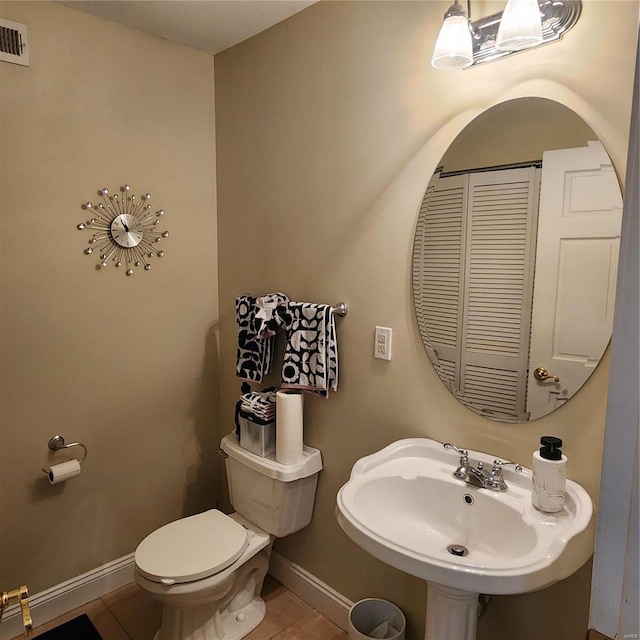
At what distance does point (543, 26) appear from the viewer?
133 centimetres

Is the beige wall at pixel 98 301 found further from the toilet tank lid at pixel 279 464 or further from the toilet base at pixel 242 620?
the toilet base at pixel 242 620

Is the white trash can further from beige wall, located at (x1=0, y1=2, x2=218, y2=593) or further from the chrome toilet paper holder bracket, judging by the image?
the chrome toilet paper holder bracket

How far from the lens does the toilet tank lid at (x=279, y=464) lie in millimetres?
1950

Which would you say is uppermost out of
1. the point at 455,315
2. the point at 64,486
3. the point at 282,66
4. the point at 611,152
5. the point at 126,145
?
the point at 282,66

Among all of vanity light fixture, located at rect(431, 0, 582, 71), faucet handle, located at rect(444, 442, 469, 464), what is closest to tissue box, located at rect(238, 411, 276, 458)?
faucet handle, located at rect(444, 442, 469, 464)

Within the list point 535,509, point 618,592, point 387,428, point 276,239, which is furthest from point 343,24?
point 618,592

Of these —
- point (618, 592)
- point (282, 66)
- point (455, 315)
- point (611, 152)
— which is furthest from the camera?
point (282, 66)

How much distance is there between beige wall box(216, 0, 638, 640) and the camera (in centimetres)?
134

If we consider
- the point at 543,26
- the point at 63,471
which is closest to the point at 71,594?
the point at 63,471

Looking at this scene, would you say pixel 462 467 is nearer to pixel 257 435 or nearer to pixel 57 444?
pixel 257 435

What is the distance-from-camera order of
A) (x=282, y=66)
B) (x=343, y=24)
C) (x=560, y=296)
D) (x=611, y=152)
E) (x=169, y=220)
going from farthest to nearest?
(x=169, y=220) < (x=282, y=66) < (x=343, y=24) < (x=560, y=296) < (x=611, y=152)

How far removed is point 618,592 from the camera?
0.61 meters

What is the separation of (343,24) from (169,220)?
111 centimetres

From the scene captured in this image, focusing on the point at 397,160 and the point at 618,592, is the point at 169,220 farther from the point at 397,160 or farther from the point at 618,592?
the point at 618,592
